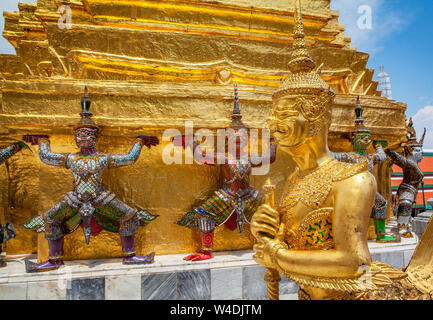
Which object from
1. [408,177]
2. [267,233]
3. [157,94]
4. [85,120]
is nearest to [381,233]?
[408,177]

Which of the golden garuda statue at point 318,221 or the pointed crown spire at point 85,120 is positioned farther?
the pointed crown spire at point 85,120

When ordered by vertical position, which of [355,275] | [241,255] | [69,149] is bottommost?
[241,255]

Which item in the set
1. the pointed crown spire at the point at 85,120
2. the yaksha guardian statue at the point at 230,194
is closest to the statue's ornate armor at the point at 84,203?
the pointed crown spire at the point at 85,120

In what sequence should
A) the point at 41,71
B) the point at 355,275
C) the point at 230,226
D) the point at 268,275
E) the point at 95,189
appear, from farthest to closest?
the point at 41,71
the point at 230,226
the point at 95,189
the point at 268,275
the point at 355,275

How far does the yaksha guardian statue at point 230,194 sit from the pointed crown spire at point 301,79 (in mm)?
1674

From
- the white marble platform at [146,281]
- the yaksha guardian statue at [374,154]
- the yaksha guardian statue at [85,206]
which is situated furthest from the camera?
the yaksha guardian statue at [374,154]

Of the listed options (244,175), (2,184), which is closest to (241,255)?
(244,175)

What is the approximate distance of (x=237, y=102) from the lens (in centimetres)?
337

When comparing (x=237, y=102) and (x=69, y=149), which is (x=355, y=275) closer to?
(x=237, y=102)

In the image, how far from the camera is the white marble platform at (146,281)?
8.77ft

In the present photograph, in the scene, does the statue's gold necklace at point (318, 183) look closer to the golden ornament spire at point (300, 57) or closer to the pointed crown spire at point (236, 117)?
the golden ornament spire at point (300, 57)

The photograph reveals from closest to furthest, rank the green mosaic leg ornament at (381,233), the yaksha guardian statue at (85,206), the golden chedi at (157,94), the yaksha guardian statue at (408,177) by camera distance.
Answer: the yaksha guardian statue at (85,206) < the golden chedi at (157,94) < the green mosaic leg ornament at (381,233) < the yaksha guardian statue at (408,177)

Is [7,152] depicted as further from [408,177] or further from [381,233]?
[408,177]
